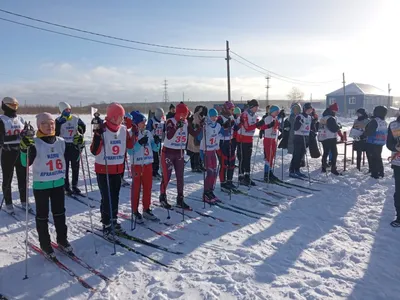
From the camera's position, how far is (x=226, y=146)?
293 inches

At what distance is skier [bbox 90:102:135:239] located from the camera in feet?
15.1

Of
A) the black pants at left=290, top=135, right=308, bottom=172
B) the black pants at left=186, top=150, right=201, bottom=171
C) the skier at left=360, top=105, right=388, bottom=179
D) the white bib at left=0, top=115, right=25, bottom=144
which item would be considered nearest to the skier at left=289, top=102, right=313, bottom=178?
the black pants at left=290, top=135, right=308, bottom=172

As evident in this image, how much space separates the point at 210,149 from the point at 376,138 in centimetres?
528

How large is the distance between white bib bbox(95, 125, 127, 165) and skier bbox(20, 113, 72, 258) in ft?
1.91

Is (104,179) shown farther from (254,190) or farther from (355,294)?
(254,190)

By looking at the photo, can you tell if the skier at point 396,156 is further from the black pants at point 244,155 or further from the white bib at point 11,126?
the white bib at point 11,126

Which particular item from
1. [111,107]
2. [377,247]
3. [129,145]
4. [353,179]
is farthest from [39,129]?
[353,179]

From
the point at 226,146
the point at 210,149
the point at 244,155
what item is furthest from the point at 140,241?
the point at 244,155

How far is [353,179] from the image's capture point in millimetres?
8914

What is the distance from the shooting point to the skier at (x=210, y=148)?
666cm

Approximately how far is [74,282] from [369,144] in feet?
28.0

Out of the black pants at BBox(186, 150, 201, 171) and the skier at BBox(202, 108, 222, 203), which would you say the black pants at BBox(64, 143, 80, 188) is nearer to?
the skier at BBox(202, 108, 222, 203)

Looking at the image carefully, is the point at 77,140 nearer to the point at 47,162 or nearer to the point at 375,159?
the point at 47,162

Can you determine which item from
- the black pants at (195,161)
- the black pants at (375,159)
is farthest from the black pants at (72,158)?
the black pants at (375,159)
